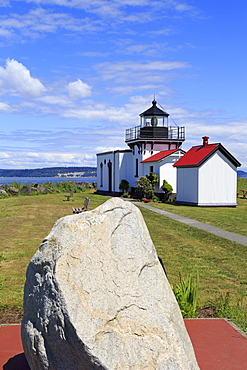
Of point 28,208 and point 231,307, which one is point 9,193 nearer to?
point 28,208

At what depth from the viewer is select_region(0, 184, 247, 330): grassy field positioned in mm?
7747

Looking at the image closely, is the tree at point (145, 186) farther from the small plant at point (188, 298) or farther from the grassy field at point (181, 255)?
the small plant at point (188, 298)

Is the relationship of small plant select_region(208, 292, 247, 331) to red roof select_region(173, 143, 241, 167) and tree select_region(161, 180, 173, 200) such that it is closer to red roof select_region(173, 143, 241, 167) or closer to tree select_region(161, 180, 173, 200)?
red roof select_region(173, 143, 241, 167)

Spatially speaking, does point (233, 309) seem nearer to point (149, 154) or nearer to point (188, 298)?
point (188, 298)

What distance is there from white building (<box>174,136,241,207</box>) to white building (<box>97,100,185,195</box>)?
389 centimetres

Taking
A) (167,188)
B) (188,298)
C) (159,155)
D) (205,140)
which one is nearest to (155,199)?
(167,188)

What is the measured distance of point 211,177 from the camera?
28578 millimetres

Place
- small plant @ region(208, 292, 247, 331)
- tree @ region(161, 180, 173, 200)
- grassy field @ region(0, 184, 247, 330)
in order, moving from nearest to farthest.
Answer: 1. small plant @ region(208, 292, 247, 331)
2. grassy field @ region(0, 184, 247, 330)
3. tree @ region(161, 180, 173, 200)

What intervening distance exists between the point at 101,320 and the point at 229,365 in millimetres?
2118

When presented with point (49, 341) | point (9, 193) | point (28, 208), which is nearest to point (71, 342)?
point (49, 341)

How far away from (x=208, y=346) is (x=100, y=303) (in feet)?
7.87

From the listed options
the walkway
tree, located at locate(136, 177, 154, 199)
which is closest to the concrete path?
the walkway

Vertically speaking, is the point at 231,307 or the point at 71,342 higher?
the point at 71,342

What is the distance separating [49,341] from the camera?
3.71 m
